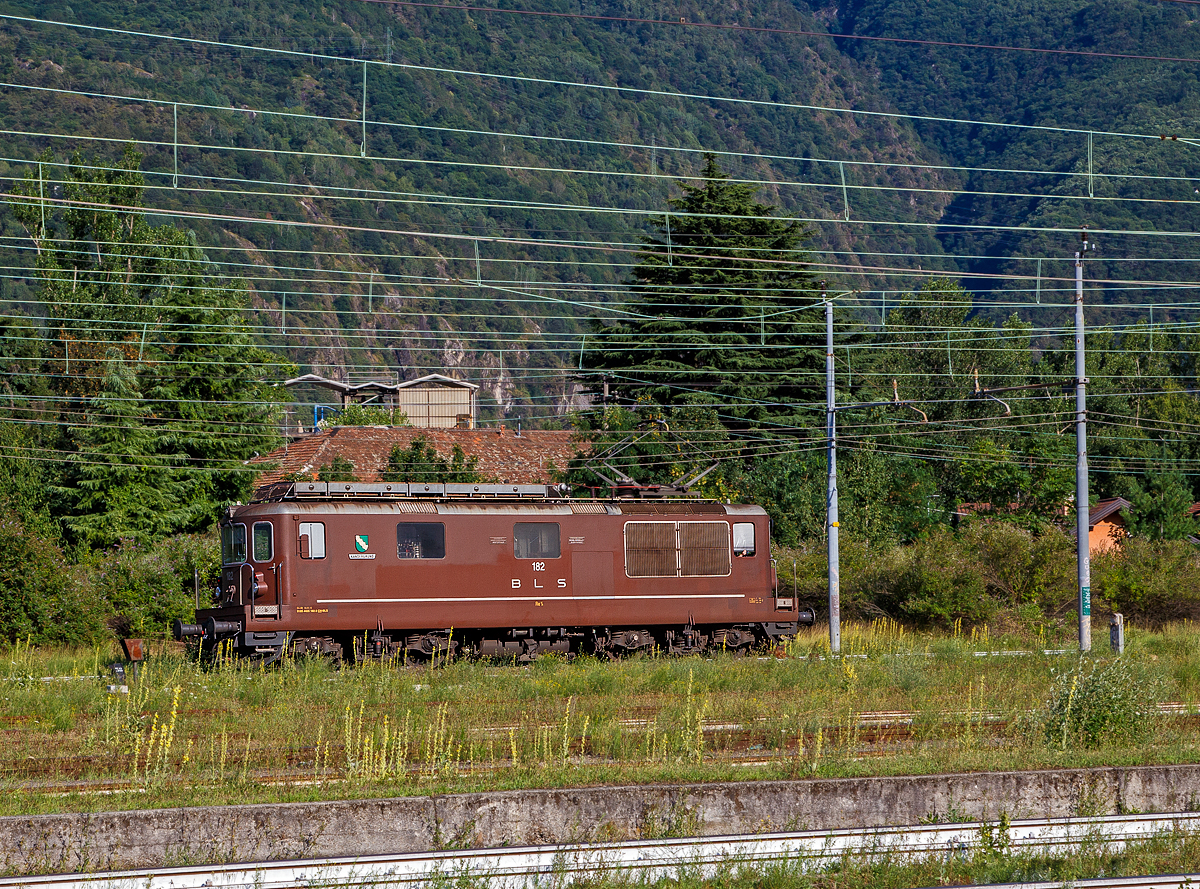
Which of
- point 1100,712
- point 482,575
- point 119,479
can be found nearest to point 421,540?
point 482,575

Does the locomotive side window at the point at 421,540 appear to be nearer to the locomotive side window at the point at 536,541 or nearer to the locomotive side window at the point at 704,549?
the locomotive side window at the point at 536,541

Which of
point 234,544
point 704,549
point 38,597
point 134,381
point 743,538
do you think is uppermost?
point 134,381

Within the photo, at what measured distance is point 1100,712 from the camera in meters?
15.0

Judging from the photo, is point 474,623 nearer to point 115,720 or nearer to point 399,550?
point 399,550

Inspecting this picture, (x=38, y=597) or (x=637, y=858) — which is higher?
(x=637, y=858)

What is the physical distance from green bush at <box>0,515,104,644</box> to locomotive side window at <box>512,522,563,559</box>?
1097 centimetres

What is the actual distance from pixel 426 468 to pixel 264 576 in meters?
22.3

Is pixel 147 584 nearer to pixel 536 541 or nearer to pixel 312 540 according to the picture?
pixel 312 540

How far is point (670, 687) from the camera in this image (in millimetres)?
20062

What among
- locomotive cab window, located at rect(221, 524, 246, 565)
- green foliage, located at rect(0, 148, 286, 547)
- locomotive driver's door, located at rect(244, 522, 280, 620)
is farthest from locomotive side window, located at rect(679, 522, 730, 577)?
green foliage, located at rect(0, 148, 286, 547)

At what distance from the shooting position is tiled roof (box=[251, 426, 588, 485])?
4881 cm

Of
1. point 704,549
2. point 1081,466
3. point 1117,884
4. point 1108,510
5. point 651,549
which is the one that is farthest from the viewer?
point 1108,510

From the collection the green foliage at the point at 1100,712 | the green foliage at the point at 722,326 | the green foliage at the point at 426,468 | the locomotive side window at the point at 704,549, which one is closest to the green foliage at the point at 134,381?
the green foliage at the point at 426,468

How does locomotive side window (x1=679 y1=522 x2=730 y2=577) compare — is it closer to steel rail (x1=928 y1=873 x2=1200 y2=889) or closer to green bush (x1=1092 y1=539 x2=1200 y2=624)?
green bush (x1=1092 y1=539 x2=1200 y2=624)
